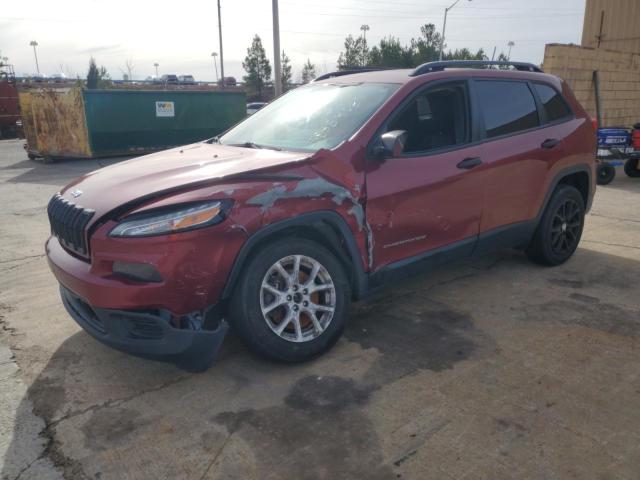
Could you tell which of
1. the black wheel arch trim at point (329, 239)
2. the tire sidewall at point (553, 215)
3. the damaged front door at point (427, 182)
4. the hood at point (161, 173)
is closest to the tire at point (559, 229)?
the tire sidewall at point (553, 215)

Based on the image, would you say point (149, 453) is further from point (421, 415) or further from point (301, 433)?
point (421, 415)

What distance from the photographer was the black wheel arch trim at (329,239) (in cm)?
287

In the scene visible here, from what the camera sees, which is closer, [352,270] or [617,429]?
[617,429]

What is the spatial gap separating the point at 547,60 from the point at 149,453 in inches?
460

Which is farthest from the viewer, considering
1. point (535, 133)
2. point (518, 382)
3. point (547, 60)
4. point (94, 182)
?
point (547, 60)

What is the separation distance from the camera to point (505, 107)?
4.30 m

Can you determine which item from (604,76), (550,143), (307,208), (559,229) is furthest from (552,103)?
(604,76)

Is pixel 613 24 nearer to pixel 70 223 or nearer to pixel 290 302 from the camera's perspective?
pixel 290 302

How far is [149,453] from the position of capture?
8.30 feet

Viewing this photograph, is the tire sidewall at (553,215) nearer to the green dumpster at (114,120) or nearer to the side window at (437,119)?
the side window at (437,119)

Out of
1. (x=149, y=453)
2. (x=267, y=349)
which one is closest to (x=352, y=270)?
(x=267, y=349)

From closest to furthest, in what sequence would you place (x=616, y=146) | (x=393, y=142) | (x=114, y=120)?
(x=393, y=142) → (x=616, y=146) → (x=114, y=120)

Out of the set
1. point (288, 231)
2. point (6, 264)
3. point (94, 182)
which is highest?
point (94, 182)

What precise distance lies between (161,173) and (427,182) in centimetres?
174
